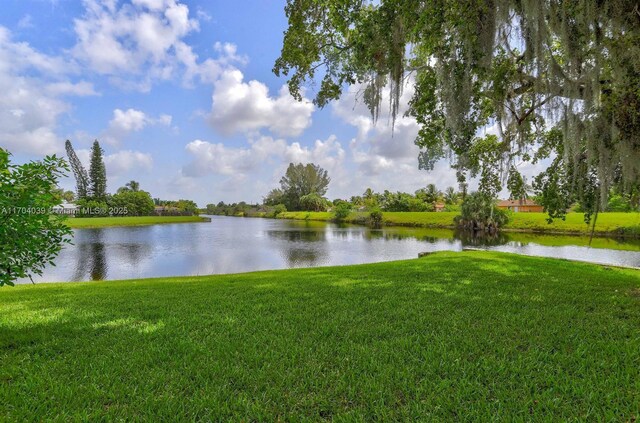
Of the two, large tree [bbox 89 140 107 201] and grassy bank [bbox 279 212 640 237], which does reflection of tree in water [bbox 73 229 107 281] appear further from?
large tree [bbox 89 140 107 201]

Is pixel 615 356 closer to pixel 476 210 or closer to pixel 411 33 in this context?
pixel 411 33

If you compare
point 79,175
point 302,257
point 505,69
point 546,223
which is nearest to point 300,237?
point 302,257

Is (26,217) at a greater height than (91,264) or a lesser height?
greater

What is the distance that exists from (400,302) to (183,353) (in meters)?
2.77

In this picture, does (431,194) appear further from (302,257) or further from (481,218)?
(302,257)

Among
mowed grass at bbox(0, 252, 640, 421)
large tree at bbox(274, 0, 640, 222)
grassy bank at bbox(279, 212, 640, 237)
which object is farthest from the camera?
grassy bank at bbox(279, 212, 640, 237)

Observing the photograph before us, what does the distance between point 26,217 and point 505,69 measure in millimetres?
6734

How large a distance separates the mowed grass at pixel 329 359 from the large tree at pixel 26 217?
30.9 inches

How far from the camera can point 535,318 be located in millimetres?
3559

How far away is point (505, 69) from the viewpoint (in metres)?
5.29

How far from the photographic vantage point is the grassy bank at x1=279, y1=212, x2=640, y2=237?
92.4ft

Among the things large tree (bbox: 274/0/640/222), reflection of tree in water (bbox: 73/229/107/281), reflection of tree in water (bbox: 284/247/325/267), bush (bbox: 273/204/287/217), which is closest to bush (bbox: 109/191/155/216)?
bush (bbox: 273/204/287/217)

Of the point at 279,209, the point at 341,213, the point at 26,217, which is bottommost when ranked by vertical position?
the point at 341,213

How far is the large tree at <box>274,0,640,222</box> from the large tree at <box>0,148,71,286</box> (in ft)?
14.8
